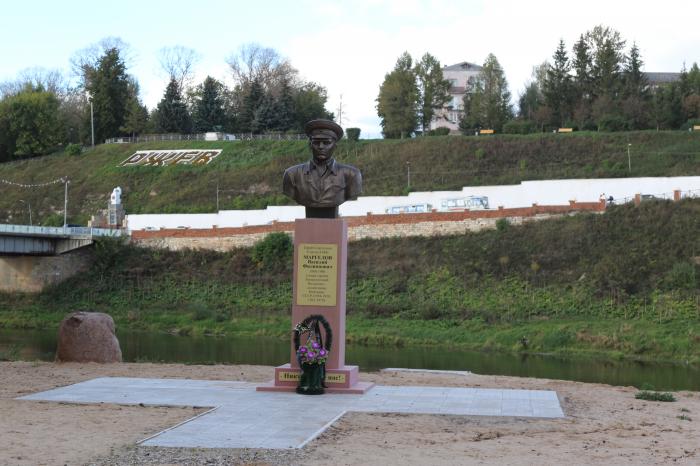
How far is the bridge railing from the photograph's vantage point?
153 feet

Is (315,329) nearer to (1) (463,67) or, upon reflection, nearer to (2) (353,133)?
(2) (353,133)

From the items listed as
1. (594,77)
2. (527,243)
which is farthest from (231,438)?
(594,77)

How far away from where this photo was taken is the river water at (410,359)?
90.7ft

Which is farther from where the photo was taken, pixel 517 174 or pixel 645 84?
pixel 645 84

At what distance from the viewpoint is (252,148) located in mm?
72438

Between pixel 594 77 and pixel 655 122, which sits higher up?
pixel 594 77

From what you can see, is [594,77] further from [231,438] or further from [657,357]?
[231,438]

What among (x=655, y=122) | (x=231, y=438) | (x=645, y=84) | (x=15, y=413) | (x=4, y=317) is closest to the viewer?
(x=231, y=438)

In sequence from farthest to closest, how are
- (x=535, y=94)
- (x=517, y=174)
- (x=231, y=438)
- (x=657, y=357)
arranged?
1. (x=535, y=94)
2. (x=517, y=174)
3. (x=657, y=357)
4. (x=231, y=438)

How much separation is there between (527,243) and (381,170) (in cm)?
2112

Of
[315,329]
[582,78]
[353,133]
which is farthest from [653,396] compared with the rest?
[582,78]

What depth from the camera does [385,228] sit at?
4850 cm

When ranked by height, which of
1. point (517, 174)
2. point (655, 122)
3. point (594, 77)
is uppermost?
point (594, 77)

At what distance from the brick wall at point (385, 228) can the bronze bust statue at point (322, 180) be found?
28424mm
